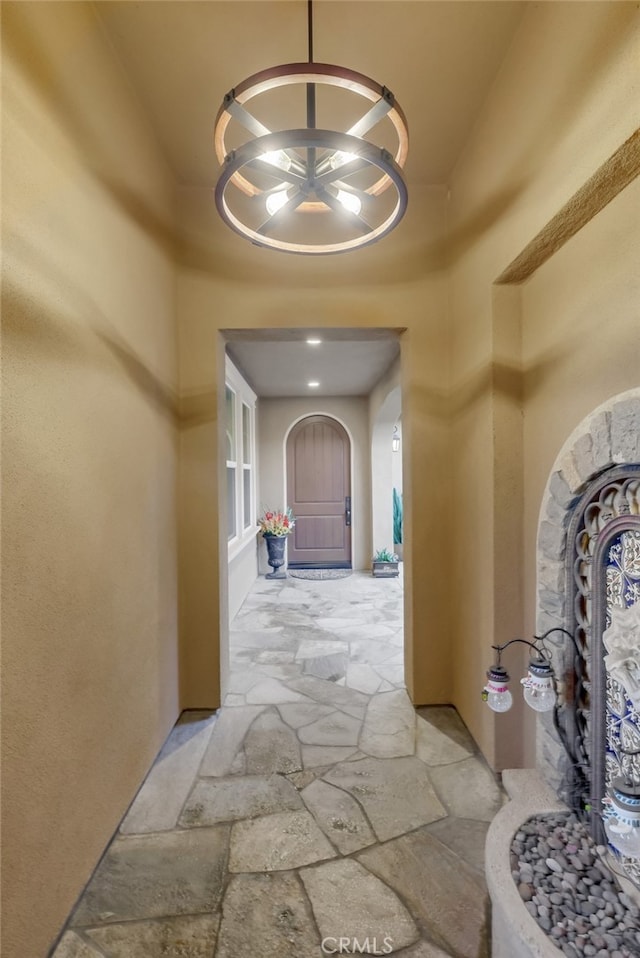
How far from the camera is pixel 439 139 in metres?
2.12

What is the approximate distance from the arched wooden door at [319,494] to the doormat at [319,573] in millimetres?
306

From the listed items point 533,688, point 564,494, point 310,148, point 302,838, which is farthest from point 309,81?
point 302,838

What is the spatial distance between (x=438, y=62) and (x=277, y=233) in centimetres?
109

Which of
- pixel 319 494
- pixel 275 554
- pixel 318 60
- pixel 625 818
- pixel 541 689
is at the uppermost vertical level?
pixel 318 60

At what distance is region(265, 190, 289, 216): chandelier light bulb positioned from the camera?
1.53 m

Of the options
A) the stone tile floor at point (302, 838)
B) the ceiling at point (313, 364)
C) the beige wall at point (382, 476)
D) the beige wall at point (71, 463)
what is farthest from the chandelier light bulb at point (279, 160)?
the beige wall at point (382, 476)

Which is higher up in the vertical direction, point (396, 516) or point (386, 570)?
point (396, 516)

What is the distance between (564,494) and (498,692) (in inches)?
29.2

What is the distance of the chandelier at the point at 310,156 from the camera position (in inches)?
43.6

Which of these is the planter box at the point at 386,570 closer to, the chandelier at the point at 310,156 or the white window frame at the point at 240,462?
the white window frame at the point at 240,462

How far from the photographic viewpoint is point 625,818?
994 mm

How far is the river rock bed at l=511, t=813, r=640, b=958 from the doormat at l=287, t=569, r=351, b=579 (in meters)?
4.61

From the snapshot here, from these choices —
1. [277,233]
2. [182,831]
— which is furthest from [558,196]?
[182,831]

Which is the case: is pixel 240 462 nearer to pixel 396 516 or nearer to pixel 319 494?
pixel 319 494
